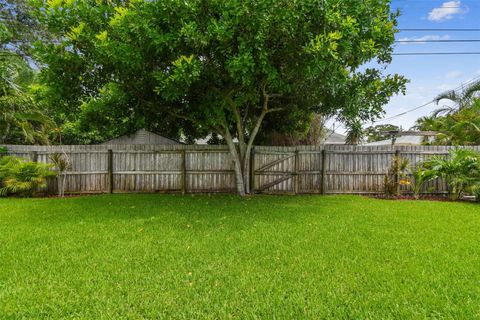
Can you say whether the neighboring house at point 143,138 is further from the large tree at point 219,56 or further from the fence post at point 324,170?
the fence post at point 324,170

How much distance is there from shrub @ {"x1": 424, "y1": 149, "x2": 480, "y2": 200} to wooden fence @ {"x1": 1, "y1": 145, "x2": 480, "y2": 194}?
2.29 feet

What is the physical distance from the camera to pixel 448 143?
12695 mm

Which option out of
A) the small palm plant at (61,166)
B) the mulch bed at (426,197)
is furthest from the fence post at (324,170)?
the small palm plant at (61,166)

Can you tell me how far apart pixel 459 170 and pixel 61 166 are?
37.9ft

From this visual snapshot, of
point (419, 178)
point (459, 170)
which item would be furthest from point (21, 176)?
point (459, 170)

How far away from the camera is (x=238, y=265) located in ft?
11.7

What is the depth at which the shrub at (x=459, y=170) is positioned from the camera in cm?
881

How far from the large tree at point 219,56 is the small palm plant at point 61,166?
1685 millimetres

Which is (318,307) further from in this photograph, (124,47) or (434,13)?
(434,13)

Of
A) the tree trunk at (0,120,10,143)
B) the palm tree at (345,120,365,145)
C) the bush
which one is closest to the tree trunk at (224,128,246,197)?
the palm tree at (345,120,365,145)

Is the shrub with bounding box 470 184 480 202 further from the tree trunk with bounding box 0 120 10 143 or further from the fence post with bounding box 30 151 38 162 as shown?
the tree trunk with bounding box 0 120 10 143

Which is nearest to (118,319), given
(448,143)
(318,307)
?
(318,307)

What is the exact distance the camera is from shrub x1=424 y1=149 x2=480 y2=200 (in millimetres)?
8812

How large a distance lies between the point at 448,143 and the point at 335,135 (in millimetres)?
9110
